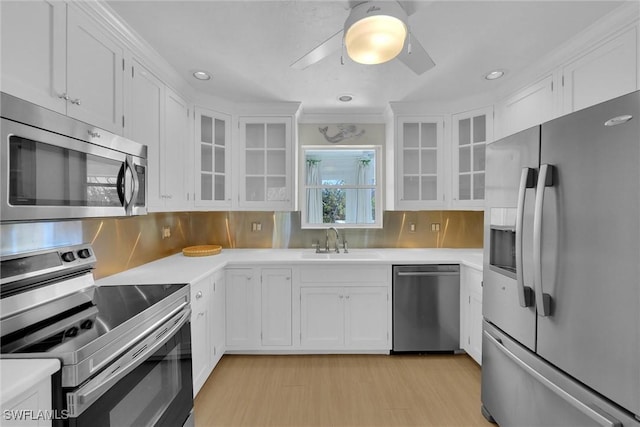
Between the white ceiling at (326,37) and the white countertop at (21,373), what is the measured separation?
1.66 meters

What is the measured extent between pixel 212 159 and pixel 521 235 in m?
2.57

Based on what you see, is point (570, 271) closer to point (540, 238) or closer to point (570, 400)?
point (540, 238)

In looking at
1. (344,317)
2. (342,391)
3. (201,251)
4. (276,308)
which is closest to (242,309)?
(276,308)

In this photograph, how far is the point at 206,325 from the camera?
7.00 ft

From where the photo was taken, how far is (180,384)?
154 cm

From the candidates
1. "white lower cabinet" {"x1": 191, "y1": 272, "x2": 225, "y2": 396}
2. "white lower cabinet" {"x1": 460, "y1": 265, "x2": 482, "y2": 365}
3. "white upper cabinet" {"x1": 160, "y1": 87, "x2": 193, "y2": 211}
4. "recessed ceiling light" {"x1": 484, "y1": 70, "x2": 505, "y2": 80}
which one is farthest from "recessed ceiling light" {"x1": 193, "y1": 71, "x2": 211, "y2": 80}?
"white lower cabinet" {"x1": 460, "y1": 265, "x2": 482, "y2": 365}

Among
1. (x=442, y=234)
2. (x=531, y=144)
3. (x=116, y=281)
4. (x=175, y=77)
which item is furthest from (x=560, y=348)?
(x=175, y=77)

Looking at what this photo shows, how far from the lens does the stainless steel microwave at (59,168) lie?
Answer: 949 millimetres

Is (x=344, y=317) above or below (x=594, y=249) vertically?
below

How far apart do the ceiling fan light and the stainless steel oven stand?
152cm

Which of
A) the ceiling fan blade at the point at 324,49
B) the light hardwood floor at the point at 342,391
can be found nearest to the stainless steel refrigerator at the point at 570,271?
the light hardwood floor at the point at 342,391

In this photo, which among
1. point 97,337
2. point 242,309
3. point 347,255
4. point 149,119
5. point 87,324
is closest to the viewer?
point 97,337

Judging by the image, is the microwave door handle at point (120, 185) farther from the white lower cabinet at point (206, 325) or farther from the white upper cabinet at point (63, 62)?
the white lower cabinet at point (206, 325)

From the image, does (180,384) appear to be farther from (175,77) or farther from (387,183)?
(387,183)
